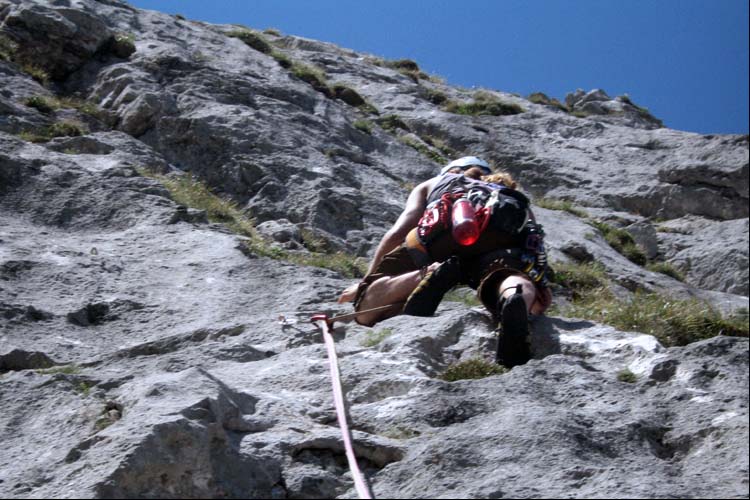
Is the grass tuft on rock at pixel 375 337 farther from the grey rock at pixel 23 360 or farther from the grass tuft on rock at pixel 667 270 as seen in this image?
the grass tuft on rock at pixel 667 270

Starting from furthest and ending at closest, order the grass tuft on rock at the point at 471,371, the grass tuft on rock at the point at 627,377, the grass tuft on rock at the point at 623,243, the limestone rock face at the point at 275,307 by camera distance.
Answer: the grass tuft on rock at the point at 623,243
the grass tuft on rock at the point at 471,371
the grass tuft on rock at the point at 627,377
the limestone rock face at the point at 275,307

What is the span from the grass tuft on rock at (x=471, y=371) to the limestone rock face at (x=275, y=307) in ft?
0.40

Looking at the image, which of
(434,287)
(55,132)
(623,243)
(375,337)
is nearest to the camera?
(375,337)

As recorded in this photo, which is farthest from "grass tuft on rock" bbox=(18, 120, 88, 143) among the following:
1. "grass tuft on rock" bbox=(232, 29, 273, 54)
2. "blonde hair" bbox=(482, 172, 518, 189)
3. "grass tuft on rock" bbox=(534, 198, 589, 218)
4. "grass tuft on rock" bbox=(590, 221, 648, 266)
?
"grass tuft on rock" bbox=(232, 29, 273, 54)

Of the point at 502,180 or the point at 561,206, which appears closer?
the point at 502,180

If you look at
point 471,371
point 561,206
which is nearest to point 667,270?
point 561,206

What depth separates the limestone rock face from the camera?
4.90m

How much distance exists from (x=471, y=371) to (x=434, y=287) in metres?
1.19

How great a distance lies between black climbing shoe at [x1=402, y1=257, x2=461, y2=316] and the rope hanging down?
2.23ft

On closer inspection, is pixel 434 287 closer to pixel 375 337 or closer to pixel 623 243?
pixel 375 337

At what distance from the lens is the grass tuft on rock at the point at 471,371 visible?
6.17 meters

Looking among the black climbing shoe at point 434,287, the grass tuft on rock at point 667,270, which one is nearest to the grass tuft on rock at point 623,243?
the grass tuft on rock at point 667,270

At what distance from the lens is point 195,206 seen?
11086 millimetres

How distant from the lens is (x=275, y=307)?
8203mm
